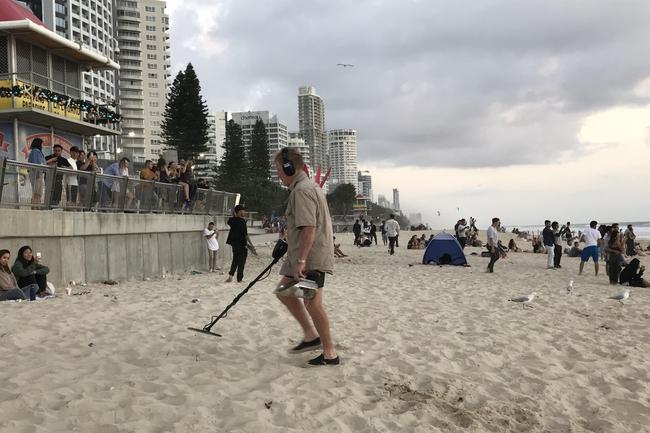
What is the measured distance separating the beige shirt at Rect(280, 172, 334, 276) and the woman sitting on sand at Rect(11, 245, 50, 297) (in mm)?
6156

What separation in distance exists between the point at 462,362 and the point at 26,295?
6961 millimetres

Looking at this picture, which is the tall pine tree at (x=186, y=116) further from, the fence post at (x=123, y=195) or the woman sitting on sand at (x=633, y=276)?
the woman sitting on sand at (x=633, y=276)

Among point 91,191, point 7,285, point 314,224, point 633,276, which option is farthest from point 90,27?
point 314,224

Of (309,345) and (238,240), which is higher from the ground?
(238,240)

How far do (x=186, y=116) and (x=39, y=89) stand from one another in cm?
3315

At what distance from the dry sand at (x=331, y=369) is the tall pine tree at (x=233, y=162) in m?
54.0

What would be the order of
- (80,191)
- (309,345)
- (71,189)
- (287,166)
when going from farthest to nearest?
(80,191) → (71,189) → (309,345) → (287,166)

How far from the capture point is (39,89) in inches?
628

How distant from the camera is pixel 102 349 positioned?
5.29 metres

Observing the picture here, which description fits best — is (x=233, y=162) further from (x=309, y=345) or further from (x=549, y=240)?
(x=309, y=345)

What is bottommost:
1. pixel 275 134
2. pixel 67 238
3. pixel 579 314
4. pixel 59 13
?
pixel 579 314

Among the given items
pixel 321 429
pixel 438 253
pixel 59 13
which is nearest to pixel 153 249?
pixel 438 253

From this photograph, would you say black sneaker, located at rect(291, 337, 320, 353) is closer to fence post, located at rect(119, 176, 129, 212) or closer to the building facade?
fence post, located at rect(119, 176, 129, 212)

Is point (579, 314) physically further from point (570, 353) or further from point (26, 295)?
point (26, 295)
